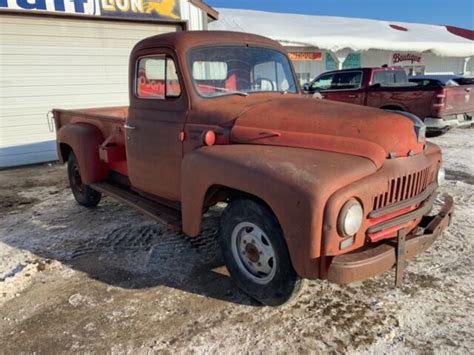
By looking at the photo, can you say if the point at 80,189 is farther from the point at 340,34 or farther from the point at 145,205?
the point at 340,34

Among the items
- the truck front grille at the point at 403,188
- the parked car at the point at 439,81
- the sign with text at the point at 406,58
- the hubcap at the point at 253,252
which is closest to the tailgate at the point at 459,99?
the parked car at the point at 439,81

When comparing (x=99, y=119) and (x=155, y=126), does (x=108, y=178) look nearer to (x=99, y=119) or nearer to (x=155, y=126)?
(x=99, y=119)

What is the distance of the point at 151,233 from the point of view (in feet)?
15.3

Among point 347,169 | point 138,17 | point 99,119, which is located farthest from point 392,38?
point 347,169

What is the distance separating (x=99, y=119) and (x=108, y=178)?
77 cm

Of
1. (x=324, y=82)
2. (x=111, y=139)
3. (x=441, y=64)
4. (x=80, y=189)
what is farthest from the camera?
(x=441, y=64)

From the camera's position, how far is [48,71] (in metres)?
9.10

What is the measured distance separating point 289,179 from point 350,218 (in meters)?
0.44

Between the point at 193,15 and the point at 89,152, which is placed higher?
the point at 193,15

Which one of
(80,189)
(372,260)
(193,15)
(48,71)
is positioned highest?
(193,15)

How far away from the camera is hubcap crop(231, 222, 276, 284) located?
2998 millimetres

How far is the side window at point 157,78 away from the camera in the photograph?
12.6 feet

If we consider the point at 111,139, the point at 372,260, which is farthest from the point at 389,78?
the point at 372,260

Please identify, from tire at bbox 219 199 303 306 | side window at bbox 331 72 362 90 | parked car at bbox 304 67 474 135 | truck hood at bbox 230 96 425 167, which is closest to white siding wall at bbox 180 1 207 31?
parked car at bbox 304 67 474 135
